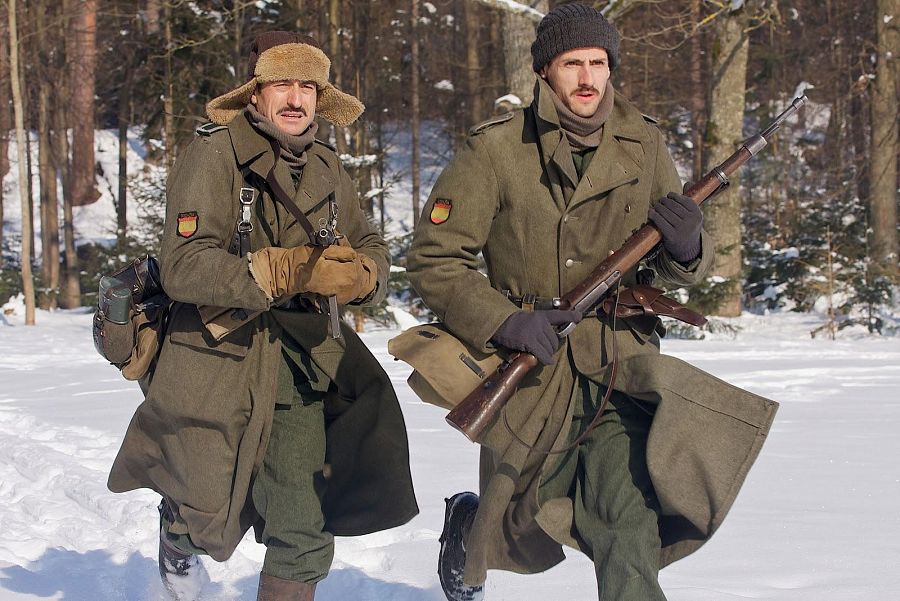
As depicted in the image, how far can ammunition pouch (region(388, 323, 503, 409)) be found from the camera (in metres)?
3.15

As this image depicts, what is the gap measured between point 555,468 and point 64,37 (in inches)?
781

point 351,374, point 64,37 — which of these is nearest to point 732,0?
point 351,374

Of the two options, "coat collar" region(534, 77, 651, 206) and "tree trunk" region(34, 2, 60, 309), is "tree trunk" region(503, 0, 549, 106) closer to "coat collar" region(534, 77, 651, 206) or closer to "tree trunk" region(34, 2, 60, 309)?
"coat collar" region(534, 77, 651, 206)

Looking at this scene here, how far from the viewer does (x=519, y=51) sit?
10867 mm

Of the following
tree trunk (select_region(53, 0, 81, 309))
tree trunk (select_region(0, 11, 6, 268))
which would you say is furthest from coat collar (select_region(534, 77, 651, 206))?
tree trunk (select_region(53, 0, 81, 309))

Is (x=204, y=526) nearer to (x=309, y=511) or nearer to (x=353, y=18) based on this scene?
(x=309, y=511)

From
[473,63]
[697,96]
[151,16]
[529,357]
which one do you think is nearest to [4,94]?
[151,16]

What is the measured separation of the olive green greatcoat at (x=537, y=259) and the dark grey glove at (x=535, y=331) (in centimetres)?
5

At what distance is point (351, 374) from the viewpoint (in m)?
3.68

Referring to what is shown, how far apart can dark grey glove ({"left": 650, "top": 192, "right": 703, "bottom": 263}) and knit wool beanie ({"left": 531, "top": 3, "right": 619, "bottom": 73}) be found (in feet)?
1.51

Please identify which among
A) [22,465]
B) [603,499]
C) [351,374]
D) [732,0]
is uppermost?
[732,0]

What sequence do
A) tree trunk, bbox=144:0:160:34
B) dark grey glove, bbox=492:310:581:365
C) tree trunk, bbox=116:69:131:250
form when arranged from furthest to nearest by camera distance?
tree trunk, bbox=116:69:131:250, tree trunk, bbox=144:0:160:34, dark grey glove, bbox=492:310:581:365

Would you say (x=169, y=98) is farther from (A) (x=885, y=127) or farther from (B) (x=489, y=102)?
(A) (x=885, y=127)

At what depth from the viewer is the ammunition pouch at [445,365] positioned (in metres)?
3.15
